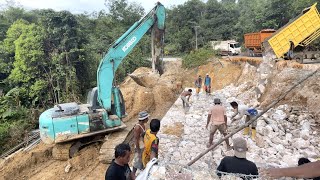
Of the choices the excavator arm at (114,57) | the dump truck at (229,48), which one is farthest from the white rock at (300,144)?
the dump truck at (229,48)

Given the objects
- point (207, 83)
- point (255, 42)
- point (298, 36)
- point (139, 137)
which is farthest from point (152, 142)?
point (255, 42)

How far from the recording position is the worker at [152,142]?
147 inches

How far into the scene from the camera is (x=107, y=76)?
7.61m

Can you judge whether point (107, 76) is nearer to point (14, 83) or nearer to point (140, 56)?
point (14, 83)

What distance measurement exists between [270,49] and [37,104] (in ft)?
47.3

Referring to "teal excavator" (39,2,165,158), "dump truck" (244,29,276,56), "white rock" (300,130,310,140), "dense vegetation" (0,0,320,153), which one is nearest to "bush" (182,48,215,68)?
"dense vegetation" (0,0,320,153)

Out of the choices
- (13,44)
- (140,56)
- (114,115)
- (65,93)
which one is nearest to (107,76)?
(114,115)

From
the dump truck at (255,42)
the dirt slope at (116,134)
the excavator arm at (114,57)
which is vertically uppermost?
the dump truck at (255,42)

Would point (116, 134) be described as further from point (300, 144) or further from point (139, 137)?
point (300, 144)

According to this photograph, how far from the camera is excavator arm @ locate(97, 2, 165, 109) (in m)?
7.57

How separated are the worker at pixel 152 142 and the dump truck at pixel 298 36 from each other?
1157cm

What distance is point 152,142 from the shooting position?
A: 3.79 meters

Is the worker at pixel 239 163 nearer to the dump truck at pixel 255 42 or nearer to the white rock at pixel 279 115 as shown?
the white rock at pixel 279 115

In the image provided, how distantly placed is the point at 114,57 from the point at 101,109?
5.36ft
